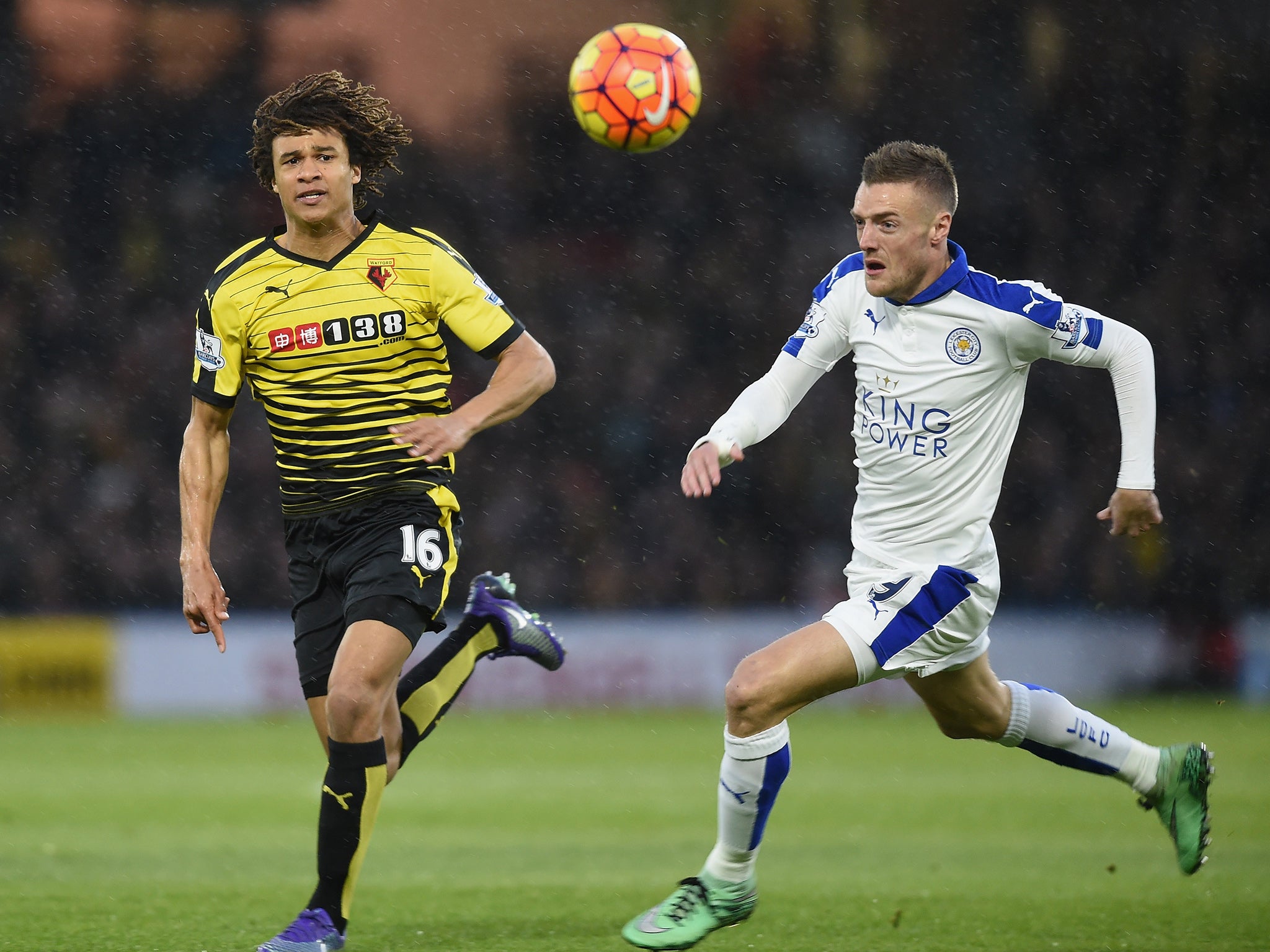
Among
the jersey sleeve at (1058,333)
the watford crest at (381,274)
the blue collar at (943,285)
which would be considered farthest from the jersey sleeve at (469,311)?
the jersey sleeve at (1058,333)

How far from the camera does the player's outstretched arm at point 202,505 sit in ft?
15.3

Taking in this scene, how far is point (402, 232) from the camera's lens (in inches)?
194

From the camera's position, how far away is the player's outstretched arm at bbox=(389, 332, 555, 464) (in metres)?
4.36

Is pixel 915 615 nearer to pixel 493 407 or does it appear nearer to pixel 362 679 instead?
pixel 493 407

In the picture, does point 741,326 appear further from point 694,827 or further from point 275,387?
point 275,387

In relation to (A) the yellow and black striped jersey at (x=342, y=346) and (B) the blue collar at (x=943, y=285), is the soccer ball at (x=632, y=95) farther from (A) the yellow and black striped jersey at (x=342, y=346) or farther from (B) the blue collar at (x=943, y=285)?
(B) the blue collar at (x=943, y=285)

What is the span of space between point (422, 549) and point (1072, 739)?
213 cm

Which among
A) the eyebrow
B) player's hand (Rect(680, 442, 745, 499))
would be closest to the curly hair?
the eyebrow

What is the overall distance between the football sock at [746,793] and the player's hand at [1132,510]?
3.59ft

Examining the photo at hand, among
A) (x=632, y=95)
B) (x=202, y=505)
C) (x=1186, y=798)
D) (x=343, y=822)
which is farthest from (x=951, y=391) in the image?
(x=202, y=505)

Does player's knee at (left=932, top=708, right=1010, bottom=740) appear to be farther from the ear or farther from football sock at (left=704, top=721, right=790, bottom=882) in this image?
the ear

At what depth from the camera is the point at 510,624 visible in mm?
5805

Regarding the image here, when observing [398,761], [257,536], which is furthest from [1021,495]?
[398,761]

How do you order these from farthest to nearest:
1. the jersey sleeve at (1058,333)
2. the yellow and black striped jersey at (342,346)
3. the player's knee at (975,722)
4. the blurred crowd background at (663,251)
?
1. the blurred crowd background at (663,251)
2. the player's knee at (975,722)
3. the yellow and black striped jersey at (342,346)
4. the jersey sleeve at (1058,333)
